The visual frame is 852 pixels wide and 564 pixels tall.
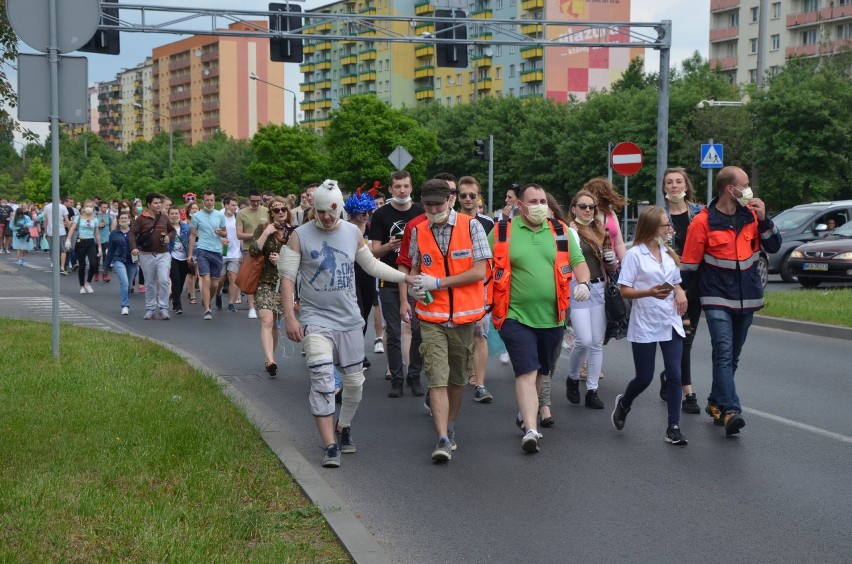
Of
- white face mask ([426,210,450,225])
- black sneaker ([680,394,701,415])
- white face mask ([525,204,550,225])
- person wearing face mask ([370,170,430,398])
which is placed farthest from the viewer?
person wearing face mask ([370,170,430,398])

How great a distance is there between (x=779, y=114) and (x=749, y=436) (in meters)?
40.7

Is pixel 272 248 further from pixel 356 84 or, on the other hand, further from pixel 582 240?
pixel 356 84

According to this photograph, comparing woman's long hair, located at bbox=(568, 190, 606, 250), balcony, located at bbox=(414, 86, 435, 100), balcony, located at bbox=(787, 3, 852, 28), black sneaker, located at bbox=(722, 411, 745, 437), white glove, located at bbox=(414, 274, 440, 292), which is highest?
balcony, located at bbox=(787, 3, 852, 28)

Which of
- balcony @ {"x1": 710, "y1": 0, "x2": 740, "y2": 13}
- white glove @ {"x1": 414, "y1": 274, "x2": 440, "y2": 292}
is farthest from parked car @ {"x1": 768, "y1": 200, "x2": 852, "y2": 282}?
balcony @ {"x1": 710, "y1": 0, "x2": 740, "y2": 13}

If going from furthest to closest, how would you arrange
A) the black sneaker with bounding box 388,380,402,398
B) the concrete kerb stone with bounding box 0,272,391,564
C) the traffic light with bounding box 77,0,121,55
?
the traffic light with bounding box 77,0,121,55 → the black sneaker with bounding box 388,380,402,398 → the concrete kerb stone with bounding box 0,272,391,564

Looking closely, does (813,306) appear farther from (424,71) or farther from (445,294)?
(424,71)

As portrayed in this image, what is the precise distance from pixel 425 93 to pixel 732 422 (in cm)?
11919

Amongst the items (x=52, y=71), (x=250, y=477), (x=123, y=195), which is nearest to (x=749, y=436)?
(x=250, y=477)

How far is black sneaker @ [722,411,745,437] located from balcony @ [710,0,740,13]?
105854mm

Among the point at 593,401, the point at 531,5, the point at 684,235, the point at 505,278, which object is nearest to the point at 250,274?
the point at 593,401

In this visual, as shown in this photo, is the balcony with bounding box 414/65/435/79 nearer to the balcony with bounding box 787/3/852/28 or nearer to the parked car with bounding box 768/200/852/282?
the balcony with bounding box 787/3/852/28

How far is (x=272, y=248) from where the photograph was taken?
38.4ft

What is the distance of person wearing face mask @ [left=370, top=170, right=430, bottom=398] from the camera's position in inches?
391

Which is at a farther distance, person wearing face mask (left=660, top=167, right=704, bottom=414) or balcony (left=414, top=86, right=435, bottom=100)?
balcony (left=414, top=86, right=435, bottom=100)
